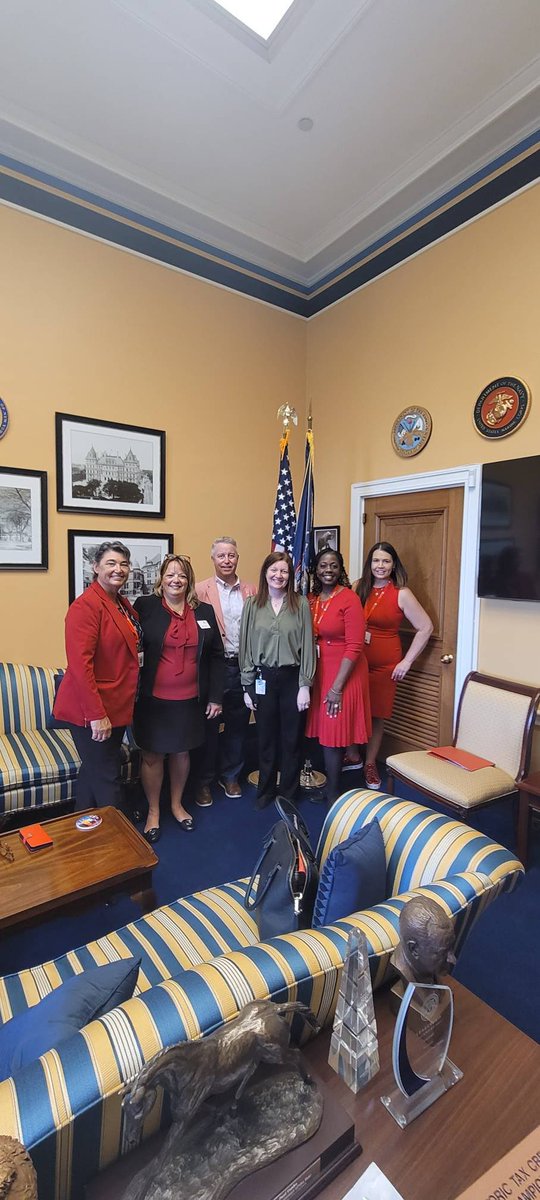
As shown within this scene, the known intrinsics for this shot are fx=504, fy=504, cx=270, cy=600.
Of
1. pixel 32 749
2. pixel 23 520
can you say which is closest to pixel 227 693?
pixel 32 749

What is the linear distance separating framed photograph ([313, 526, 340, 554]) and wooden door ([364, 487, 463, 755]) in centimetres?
54

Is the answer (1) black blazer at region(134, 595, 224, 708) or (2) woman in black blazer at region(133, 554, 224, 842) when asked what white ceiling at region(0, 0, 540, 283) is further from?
(1) black blazer at region(134, 595, 224, 708)

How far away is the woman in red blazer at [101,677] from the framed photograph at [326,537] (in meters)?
2.16

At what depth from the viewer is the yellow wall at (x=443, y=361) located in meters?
2.86

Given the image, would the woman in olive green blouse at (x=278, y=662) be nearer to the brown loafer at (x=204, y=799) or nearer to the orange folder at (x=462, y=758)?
the brown loafer at (x=204, y=799)

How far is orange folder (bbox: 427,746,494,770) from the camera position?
2625 millimetres

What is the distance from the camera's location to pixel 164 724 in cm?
271

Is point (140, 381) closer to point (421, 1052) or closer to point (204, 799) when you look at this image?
point (204, 799)

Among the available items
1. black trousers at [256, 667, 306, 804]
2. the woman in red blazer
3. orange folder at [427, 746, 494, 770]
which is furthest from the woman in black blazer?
orange folder at [427, 746, 494, 770]

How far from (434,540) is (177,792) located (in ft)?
7.55

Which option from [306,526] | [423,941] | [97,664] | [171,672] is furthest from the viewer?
[306,526]

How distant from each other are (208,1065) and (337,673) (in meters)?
2.39

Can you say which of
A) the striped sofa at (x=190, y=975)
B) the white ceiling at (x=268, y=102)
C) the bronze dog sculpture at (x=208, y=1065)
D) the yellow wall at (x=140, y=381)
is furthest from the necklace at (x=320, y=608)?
the white ceiling at (x=268, y=102)

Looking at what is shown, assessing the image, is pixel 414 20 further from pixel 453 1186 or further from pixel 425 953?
pixel 453 1186
